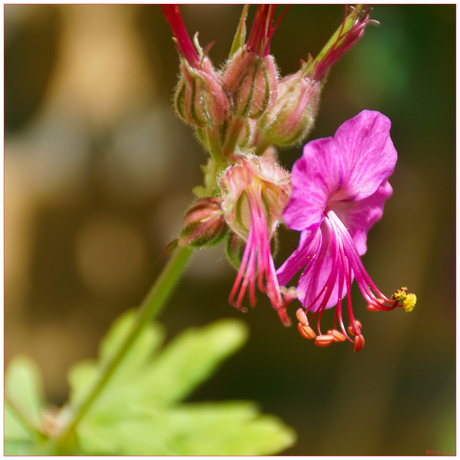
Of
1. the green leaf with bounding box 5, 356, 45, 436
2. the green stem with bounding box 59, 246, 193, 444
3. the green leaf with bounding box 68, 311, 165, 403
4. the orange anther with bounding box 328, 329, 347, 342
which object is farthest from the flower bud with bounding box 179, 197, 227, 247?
the green leaf with bounding box 5, 356, 45, 436

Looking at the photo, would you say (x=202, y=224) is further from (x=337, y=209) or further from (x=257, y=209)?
(x=337, y=209)

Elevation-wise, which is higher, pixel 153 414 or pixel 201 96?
pixel 201 96

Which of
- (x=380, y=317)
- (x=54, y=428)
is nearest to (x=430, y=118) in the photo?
(x=380, y=317)

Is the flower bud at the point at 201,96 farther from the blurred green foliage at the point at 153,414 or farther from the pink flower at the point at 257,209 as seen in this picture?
the blurred green foliage at the point at 153,414

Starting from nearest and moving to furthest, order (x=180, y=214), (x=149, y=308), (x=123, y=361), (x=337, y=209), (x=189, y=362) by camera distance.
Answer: (x=337, y=209), (x=149, y=308), (x=123, y=361), (x=189, y=362), (x=180, y=214)

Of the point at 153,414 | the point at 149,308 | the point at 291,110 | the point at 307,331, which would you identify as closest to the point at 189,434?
the point at 153,414

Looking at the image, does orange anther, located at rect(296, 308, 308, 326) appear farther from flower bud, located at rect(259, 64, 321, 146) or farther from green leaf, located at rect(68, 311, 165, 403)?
green leaf, located at rect(68, 311, 165, 403)

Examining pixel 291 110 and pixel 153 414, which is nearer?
pixel 291 110
